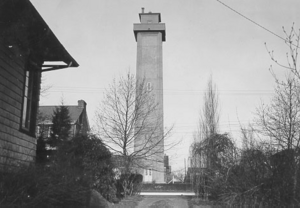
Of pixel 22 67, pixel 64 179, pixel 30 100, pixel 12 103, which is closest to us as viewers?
pixel 64 179

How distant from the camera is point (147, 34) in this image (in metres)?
47.6

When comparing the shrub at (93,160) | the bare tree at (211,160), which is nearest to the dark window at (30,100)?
the shrub at (93,160)

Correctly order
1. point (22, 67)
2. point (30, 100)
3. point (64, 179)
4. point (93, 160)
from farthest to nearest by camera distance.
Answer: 1. point (30, 100)
2. point (93, 160)
3. point (22, 67)
4. point (64, 179)

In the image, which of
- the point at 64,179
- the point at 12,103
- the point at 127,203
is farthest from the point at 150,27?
the point at 64,179

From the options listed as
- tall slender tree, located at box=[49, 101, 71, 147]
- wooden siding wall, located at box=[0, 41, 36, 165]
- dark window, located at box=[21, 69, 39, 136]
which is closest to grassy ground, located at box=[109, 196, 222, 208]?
wooden siding wall, located at box=[0, 41, 36, 165]

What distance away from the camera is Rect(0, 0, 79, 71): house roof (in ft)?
28.0

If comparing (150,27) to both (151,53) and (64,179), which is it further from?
(64,179)

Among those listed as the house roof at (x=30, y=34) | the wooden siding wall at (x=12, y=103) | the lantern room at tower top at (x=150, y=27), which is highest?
the lantern room at tower top at (x=150, y=27)

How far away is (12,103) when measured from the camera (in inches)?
380

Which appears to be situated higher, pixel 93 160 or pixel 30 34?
pixel 30 34

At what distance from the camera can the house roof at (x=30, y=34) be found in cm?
855

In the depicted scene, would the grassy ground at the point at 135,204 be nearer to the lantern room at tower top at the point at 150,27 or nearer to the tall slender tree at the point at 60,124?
the tall slender tree at the point at 60,124

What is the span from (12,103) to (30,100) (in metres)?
1.58

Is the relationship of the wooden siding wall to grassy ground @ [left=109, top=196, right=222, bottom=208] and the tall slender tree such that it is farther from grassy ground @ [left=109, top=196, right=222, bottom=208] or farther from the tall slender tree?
the tall slender tree
